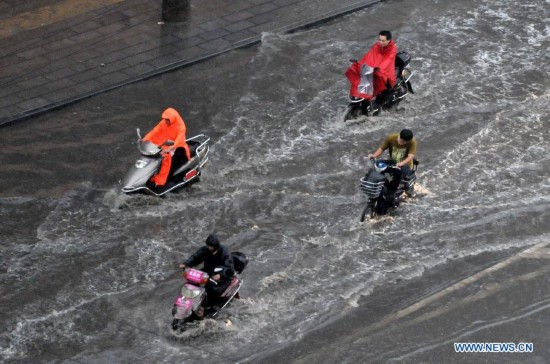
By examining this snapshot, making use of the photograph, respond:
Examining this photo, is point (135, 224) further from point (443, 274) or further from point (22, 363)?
point (443, 274)

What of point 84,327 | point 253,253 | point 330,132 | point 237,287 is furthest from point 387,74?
point 84,327

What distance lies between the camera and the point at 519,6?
20734 millimetres

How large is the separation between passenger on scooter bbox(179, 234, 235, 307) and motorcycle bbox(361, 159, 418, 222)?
2649mm

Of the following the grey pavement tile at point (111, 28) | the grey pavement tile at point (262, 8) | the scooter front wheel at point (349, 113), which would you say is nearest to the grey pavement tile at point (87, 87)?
the grey pavement tile at point (111, 28)

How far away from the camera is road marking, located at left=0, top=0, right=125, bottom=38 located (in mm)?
19172

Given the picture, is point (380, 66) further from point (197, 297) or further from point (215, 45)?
point (197, 297)

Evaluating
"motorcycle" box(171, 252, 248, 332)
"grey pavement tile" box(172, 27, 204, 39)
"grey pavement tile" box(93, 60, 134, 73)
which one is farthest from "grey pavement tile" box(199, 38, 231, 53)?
"motorcycle" box(171, 252, 248, 332)

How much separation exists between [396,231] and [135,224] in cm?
343

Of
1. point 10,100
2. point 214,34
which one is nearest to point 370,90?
point 214,34

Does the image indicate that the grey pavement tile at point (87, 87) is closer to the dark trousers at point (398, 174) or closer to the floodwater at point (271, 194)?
the floodwater at point (271, 194)

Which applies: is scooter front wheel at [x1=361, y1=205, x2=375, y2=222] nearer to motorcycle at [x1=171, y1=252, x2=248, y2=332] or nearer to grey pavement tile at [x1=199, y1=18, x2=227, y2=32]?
motorcycle at [x1=171, y1=252, x2=248, y2=332]

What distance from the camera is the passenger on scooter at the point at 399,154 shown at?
1372cm

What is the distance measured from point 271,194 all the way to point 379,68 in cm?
316

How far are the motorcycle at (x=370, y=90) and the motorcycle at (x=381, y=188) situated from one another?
2570 millimetres
